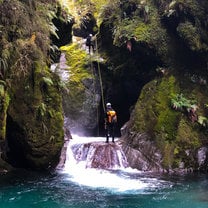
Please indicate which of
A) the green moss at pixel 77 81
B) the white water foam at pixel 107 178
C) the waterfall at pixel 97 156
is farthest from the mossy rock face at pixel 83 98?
the white water foam at pixel 107 178

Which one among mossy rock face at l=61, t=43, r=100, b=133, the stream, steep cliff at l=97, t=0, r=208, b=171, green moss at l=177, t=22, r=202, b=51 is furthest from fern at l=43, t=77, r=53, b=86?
green moss at l=177, t=22, r=202, b=51

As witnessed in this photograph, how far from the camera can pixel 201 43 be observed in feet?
53.4

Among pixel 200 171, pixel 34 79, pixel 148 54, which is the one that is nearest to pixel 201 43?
pixel 148 54

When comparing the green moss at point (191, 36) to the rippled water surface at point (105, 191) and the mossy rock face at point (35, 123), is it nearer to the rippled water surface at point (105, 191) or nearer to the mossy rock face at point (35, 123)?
the rippled water surface at point (105, 191)

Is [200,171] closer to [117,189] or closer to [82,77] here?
[117,189]

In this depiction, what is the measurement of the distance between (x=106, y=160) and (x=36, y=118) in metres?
3.56

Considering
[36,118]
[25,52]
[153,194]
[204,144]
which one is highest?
[25,52]

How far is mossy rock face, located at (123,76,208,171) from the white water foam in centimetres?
150

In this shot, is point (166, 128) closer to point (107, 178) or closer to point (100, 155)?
point (100, 155)

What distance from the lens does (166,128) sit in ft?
50.6

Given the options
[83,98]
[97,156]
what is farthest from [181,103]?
[83,98]

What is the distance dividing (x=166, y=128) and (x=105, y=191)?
5.74 m

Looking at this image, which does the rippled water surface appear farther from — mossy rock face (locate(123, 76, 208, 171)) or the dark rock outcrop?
mossy rock face (locate(123, 76, 208, 171))

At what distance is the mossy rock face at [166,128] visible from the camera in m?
14.5
